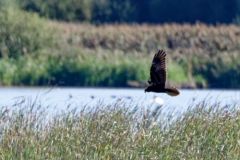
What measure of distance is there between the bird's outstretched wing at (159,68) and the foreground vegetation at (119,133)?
334 mm

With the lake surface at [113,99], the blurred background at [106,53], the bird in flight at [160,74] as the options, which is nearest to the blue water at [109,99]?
the lake surface at [113,99]

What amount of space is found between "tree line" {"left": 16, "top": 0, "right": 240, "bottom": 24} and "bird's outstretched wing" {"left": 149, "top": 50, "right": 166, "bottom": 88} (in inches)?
1174

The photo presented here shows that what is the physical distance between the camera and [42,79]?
2755 centimetres

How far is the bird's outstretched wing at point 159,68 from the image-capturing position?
12414 millimetres

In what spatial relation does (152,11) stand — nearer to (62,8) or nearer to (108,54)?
(62,8)

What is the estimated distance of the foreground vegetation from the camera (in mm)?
11555

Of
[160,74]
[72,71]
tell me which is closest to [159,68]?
[160,74]

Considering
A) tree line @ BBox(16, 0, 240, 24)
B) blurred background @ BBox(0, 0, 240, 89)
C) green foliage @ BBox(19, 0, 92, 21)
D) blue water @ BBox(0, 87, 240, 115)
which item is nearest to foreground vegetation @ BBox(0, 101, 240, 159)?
blue water @ BBox(0, 87, 240, 115)

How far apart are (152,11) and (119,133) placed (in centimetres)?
3302

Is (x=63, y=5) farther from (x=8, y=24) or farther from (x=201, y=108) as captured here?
(x=201, y=108)

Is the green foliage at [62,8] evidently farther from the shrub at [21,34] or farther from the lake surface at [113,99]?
the lake surface at [113,99]

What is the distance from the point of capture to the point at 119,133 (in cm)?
1186

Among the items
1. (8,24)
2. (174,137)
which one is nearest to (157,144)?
(174,137)

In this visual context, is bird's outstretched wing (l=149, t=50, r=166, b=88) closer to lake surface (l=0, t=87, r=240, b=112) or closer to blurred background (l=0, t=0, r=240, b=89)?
lake surface (l=0, t=87, r=240, b=112)
